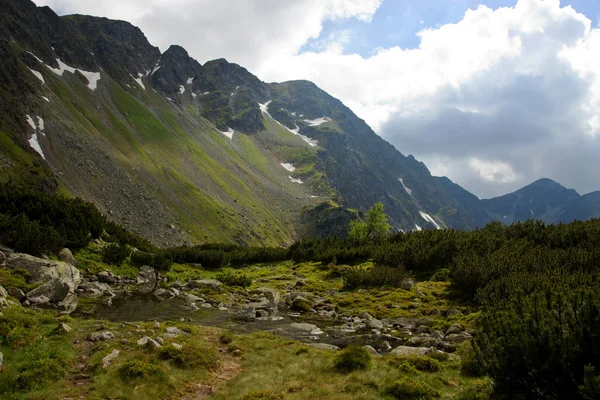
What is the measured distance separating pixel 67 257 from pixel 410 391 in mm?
30378

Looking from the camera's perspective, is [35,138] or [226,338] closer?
[226,338]

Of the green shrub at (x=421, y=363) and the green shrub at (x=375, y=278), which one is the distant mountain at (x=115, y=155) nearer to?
the green shrub at (x=375, y=278)

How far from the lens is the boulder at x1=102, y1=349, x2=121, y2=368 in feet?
41.7

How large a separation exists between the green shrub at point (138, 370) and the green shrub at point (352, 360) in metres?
6.33

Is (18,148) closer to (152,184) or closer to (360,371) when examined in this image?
(152,184)

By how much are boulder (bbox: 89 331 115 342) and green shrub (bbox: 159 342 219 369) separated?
10.6 ft

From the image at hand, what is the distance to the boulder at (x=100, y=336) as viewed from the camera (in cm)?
1517

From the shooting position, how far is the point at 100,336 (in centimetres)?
1538

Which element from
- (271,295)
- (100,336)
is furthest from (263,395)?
(271,295)

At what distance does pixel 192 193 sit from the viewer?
129m

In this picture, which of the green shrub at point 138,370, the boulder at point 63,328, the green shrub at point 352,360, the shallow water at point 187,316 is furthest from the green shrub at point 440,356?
the boulder at point 63,328

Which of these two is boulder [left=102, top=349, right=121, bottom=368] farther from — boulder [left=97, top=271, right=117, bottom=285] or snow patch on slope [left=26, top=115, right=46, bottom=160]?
snow patch on slope [left=26, top=115, right=46, bottom=160]

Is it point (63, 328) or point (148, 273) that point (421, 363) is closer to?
point (63, 328)

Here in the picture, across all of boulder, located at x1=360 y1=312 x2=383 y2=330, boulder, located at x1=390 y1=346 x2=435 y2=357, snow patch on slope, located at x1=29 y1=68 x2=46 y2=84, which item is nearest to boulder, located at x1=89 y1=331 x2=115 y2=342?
boulder, located at x1=390 y1=346 x2=435 y2=357
